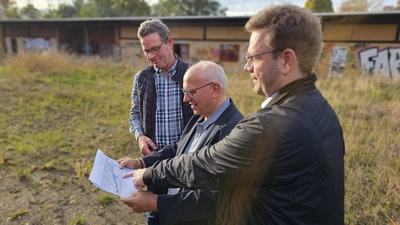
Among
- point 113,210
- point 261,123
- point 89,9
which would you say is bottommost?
point 113,210

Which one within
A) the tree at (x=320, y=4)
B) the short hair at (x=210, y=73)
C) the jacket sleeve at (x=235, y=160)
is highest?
the tree at (x=320, y=4)

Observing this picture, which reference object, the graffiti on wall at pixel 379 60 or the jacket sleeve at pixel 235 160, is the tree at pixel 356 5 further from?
the jacket sleeve at pixel 235 160

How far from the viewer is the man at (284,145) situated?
3.59ft

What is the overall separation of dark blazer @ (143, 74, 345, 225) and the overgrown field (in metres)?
2.38

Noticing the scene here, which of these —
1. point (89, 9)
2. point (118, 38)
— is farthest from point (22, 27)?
point (89, 9)

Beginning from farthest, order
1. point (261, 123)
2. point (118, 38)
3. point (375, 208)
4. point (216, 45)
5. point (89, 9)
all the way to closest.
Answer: point (89, 9), point (118, 38), point (216, 45), point (375, 208), point (261, 123)

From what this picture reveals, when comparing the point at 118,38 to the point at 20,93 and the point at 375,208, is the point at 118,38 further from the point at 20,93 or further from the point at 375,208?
the point at 375,208

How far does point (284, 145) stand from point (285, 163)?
3.0 inches

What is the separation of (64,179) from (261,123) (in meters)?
4.03

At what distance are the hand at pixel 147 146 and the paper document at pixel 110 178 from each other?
625 mm

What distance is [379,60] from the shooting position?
1539 cm

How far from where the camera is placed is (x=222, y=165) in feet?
3.90

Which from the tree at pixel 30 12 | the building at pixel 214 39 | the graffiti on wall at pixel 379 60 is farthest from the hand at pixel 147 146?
the tree at pixel 30 12

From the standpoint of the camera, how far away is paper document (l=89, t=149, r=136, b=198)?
1.69 metres
